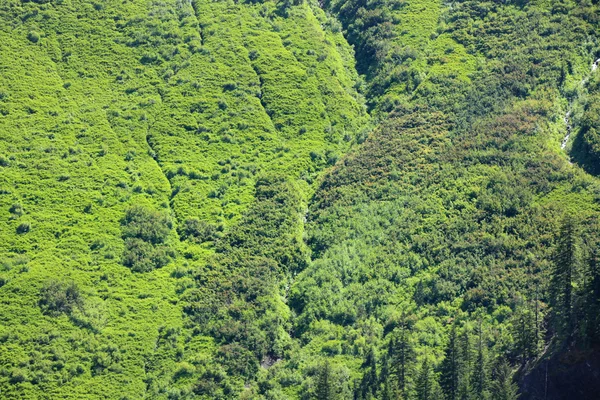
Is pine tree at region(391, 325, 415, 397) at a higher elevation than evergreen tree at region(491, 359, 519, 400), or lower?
lower

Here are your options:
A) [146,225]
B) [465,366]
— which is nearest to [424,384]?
[465,366]

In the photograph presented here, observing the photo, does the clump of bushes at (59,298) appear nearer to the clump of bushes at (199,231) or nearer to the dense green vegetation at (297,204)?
the dense green vegetation at (297,204)

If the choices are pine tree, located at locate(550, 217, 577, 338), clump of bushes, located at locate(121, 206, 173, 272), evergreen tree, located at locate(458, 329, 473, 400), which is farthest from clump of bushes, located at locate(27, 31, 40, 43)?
pine tree, located at locate(550, 217, 577, 338)

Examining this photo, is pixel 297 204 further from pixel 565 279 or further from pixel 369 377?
pixel 565 279

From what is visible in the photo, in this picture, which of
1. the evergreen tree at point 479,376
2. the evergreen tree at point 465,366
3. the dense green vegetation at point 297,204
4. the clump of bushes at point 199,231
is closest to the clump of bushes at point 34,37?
the dense green vegetation at point 297,204

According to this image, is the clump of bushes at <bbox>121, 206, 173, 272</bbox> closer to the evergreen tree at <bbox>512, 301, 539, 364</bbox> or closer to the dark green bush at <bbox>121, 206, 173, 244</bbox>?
the dark green bush at <bbox>121, 206, 173, 244</bbox>

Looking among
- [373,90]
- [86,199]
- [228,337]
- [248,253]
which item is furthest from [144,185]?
[373,90]
